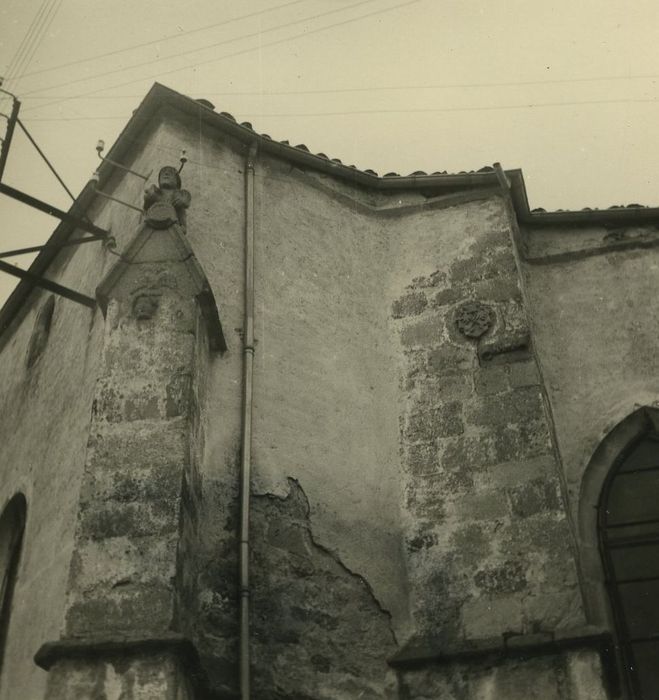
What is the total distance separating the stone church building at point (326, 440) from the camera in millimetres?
6633

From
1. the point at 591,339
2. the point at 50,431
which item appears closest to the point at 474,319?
the point at 591,339

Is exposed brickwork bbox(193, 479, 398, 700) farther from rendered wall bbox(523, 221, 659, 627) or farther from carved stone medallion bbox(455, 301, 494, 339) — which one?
carved stone medallion bbox(455, 301, 494, 339)

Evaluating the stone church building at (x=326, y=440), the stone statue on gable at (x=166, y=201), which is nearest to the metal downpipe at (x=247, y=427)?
the stone church building at (x=326, y=440)

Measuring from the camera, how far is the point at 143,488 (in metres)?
6.50

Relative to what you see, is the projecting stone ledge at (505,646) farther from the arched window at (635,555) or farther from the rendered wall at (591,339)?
the rendered wall at (591,339)

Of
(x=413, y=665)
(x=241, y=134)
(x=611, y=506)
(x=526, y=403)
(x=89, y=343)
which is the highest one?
(x=241, y=134)

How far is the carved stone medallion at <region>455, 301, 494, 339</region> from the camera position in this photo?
8859mm

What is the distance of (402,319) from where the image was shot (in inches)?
365

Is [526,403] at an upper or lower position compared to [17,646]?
upper

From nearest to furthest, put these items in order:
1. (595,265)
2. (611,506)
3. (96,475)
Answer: (96,475) < (611,506) < (595,265)

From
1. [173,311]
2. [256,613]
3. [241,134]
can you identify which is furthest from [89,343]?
[256,613]

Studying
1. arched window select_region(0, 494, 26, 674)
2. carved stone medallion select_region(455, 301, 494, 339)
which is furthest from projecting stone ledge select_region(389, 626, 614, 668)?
arched window select_region(0, 494, 26, 674)

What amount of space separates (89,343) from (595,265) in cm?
461

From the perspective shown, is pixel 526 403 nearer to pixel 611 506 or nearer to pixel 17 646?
pixel 611 506
